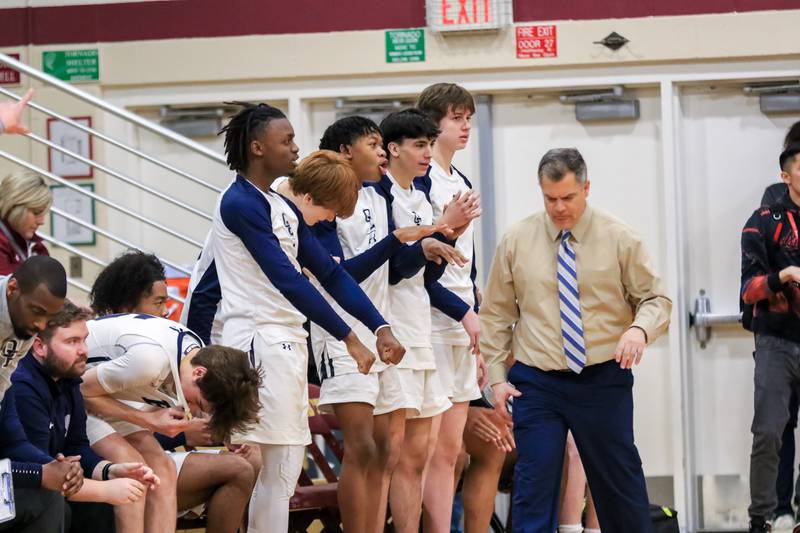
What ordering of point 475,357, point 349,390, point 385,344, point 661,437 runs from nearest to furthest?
point 385,344, point 349,390, point 475,357, point 661,437

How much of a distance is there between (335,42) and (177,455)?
368 centimetres

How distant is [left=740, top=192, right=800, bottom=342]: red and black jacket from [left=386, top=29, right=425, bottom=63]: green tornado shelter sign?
2.21m

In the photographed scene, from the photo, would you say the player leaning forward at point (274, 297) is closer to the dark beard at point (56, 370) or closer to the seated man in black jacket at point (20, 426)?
the dark beard at point (56, 370)

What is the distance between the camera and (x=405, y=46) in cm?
755

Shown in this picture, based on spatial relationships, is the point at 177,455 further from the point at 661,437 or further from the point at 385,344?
the point at 661,437

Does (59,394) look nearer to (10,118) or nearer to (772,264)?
(10,118)

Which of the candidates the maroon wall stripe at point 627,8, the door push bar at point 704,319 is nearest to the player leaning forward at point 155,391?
the maroon wall stripe at point 627,8

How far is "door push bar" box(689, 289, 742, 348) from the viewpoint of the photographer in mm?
7590

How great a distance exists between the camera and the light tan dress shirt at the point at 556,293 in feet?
16.0

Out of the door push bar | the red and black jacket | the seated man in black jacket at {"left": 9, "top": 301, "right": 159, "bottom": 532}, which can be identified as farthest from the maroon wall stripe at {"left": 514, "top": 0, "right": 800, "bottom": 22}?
the seated man in black jacket at {"left": 9, "top": 301, "right": 159, "bottom": 532}

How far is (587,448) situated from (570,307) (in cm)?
55

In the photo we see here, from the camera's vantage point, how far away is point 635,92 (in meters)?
7.67

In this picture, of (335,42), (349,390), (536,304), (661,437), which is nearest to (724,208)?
(661,437)

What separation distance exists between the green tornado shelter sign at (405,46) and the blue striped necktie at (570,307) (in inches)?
112
